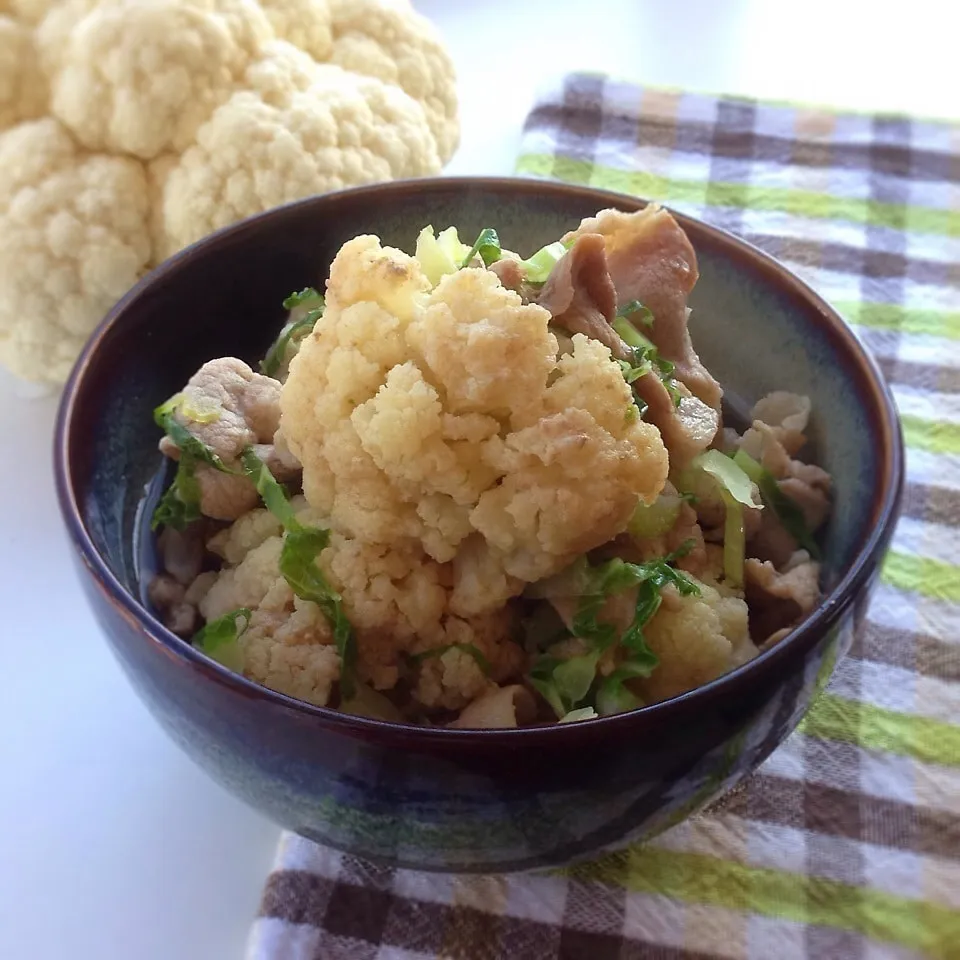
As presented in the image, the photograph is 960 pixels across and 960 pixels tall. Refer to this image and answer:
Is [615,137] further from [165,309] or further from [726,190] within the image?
[165,309]

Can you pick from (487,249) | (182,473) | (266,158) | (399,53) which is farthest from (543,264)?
(399,53)

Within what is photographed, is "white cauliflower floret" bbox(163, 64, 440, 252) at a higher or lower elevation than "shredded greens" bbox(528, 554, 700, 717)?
higher

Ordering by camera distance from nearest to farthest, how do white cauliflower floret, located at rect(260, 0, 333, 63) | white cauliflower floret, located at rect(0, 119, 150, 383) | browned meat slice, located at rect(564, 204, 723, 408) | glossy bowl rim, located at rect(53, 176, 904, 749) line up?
glossy bowl rim, located at rect(53, 176, 904, 749) < browned meat slice, located at rect(564, 204, 723, 408) < white cauliflower floret, located at rect(0, 119, 150, 383) < white cauliflower floret, located at rect(260, 0, 333, 63)

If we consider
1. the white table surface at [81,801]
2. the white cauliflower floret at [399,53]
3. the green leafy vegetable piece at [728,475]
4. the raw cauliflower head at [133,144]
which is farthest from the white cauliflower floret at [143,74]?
the green leafy vegetable piece at [728,475]

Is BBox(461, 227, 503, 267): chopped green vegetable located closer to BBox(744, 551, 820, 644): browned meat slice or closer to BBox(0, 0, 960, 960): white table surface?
BBox(744, 551, 820, 644): browned meat slice

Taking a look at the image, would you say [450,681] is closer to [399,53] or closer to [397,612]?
[397,612]

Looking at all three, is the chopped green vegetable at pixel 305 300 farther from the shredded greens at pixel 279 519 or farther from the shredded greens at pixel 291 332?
→ the shredded greens at pixel 279 519

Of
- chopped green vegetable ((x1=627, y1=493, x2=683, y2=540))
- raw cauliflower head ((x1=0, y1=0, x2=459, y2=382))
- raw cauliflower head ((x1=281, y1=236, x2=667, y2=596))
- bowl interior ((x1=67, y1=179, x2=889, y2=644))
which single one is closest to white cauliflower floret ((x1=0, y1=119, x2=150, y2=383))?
raw cauliflower head ((x1=0, y1=0, x2=459, y2=382))

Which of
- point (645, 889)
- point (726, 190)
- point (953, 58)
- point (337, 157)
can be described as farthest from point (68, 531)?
point (953, 58)

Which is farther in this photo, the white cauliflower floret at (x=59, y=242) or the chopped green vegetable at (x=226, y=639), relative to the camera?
the white cauliflower floret at (x=59, y=242)
